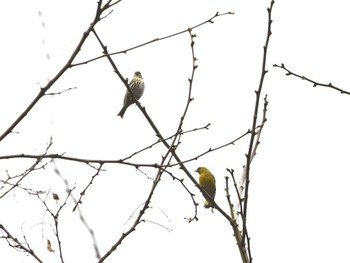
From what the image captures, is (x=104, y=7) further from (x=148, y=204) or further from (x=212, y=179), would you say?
(x=212, y=179)

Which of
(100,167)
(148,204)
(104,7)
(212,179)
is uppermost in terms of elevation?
(212,179)

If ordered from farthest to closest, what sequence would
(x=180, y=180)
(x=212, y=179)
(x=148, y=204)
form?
1. (x=212, y=179)
2. (x=180, y=180)
3. (x=148, y=204)

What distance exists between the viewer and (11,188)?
333 centimetres

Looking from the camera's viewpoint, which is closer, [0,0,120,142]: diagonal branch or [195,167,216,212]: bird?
[0,0,120,142]: diagonal branch

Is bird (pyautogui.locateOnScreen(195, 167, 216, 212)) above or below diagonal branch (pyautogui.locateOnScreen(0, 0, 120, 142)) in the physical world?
above

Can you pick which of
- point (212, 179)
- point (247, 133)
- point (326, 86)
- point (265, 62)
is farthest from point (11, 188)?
point (212, 179)

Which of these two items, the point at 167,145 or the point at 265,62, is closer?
the point at 265,62

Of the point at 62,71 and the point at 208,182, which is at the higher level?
the point at 208,182

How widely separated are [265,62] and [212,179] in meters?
5.46

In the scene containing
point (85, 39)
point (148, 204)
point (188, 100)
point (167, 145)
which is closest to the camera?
point (85, 39)

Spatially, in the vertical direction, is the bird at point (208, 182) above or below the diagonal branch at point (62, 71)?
above

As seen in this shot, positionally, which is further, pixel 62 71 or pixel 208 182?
pixel 208 182

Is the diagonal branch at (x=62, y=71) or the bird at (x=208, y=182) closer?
the diagonal branch at (x=62, y=71)

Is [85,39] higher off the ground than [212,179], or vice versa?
[212,179]
